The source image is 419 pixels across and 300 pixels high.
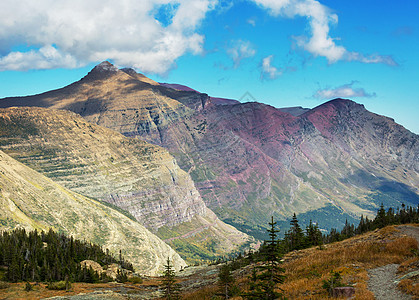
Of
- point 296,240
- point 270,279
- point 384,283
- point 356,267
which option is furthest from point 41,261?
point 384,283

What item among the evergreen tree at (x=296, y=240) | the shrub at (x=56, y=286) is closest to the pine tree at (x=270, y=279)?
the shrub at (x=56, y=286)

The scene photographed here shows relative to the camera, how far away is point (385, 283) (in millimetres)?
37031

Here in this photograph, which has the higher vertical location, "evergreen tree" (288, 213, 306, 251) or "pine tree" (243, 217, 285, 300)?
"pine tree" (243, 217, 285, 300)

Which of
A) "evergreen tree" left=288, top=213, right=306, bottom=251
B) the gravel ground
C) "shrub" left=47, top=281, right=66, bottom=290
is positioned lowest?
"shrub" left=47, top=281, right=66, bottom=290

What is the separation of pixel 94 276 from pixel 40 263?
62.5 ft

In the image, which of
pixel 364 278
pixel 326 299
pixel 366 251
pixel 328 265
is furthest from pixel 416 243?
pixel 326 299

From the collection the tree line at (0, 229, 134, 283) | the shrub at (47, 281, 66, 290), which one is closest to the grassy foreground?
the shrub at (47, 281, 66, 290)

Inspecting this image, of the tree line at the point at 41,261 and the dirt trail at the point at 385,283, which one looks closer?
the dirt trail at the point at 385,283

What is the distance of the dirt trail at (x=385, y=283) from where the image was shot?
1291 inches

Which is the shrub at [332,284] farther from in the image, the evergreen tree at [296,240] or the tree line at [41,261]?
the evergreen tree at [296,240]

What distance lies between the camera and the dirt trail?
3278 cm

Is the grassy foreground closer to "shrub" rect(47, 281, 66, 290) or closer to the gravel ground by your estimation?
the gravel ground

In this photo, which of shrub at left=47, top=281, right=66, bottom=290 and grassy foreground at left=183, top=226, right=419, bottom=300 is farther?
shrub at left=47, top=281, right=66, bottom=290

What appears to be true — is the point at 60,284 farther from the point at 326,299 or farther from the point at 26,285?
the point at 326,299
